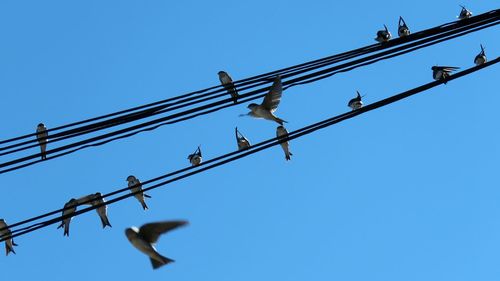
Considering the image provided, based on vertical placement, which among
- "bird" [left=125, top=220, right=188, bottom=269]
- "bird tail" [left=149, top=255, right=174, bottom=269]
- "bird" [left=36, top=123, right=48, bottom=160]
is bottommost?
"bird tail" [left=149, top=255, right=174, bottom=269]

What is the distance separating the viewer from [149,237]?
8227 millimetres

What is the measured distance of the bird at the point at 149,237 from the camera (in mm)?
8031

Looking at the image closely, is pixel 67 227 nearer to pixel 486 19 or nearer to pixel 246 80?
pixel 246 80

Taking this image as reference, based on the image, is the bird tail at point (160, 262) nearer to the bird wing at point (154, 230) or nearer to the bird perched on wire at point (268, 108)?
the bird wing at point (154, 230)

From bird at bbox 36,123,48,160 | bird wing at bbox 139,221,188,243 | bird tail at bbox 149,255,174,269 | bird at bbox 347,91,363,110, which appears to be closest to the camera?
bird at bbox 36,123,48,160

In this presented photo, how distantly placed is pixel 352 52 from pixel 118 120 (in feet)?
5.70

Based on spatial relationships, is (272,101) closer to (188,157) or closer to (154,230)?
(154,230)

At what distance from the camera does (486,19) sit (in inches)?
290

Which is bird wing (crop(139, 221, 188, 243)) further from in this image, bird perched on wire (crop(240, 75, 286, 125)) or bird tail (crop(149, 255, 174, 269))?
bird perched on wire (crop(240, 75, 286, 125))

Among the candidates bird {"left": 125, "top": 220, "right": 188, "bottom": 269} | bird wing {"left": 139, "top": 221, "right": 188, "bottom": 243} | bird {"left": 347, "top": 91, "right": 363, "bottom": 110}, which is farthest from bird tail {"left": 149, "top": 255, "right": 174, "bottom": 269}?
bird {"left": 347, "top": 91, "right": 363, "bottom": 110}

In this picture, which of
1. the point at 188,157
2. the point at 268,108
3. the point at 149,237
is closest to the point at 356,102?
the point at 188,157

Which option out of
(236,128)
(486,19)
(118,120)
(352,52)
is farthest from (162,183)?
(236,128)

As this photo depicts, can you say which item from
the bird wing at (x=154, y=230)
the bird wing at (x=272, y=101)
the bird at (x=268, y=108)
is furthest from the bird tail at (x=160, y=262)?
the bird at (x=268, y=108)

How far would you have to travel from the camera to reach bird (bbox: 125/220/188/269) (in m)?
8.03
